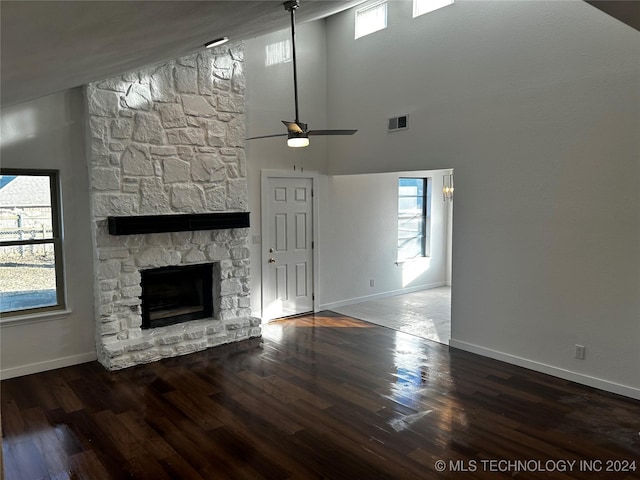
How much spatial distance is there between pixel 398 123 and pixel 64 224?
4.01m

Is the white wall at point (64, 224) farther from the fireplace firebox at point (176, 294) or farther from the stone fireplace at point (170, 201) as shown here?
the fireplace firebox at point (176, 294)

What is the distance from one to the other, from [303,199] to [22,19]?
545 centimetres

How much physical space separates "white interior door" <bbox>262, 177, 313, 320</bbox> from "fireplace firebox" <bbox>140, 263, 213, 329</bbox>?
95 centimetres

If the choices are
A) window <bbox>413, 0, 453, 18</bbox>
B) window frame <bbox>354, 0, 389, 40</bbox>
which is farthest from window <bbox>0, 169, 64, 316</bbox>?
window <bbox>413, 0, 453, 18</bbox>

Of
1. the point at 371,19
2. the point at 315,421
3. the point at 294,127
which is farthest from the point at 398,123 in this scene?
the point at 315,421

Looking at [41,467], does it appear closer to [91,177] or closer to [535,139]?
[91,177]

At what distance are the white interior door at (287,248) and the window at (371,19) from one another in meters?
2.20

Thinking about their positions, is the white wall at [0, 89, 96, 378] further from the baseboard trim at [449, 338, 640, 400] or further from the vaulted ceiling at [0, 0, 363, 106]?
the baseboard trim at [449, 338, 640, 400]

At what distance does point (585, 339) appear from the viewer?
4355mm

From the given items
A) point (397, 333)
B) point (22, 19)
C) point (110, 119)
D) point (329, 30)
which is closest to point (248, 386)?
point (397, 333)

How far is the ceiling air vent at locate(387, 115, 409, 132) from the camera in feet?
19.0

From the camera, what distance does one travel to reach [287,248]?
6.76 m

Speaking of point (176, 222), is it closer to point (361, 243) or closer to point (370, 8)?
point (361, 243)

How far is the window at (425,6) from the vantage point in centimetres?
536
